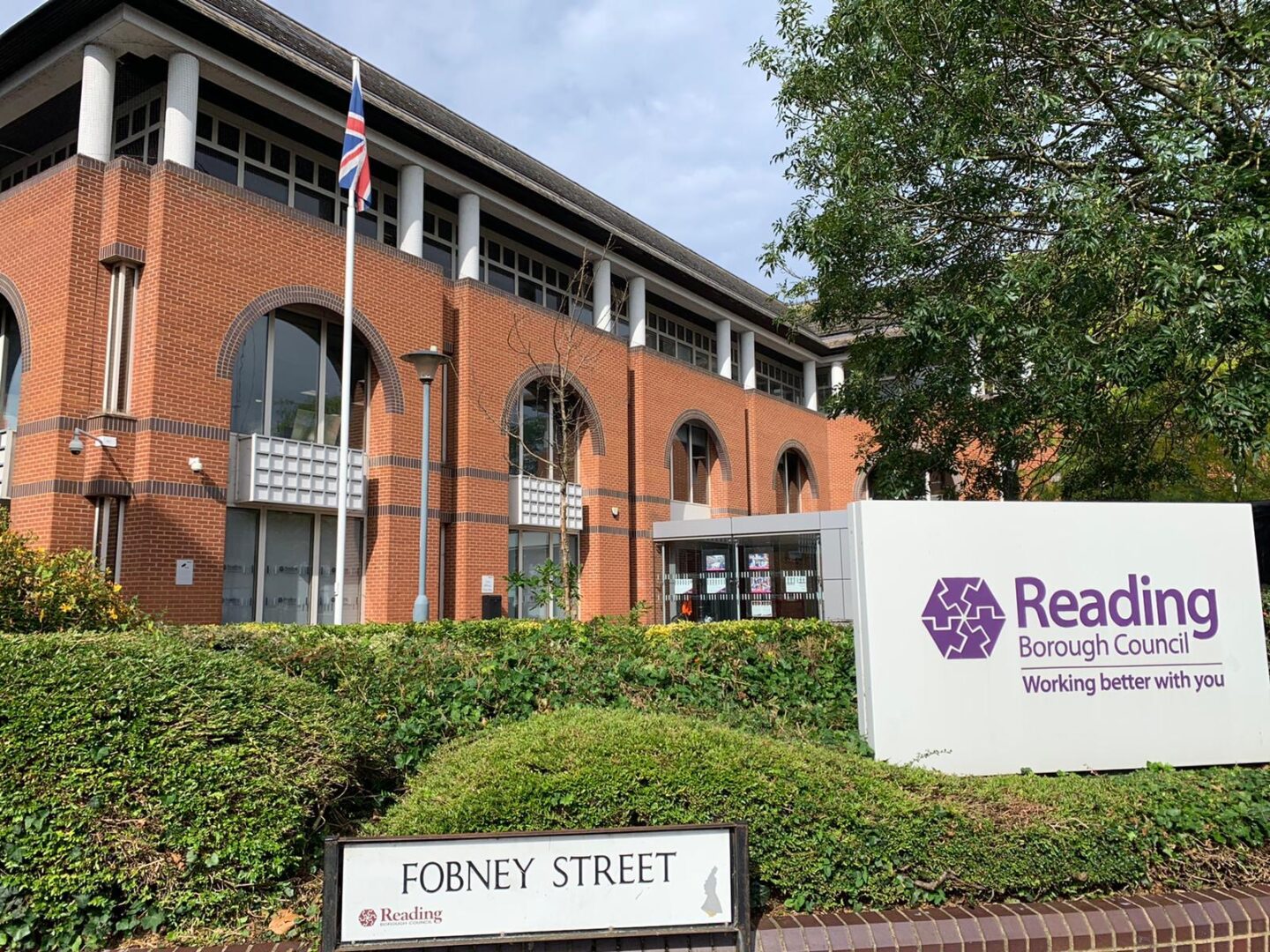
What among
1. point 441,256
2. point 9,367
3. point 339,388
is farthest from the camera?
point 441,256

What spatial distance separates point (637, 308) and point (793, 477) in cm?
1213

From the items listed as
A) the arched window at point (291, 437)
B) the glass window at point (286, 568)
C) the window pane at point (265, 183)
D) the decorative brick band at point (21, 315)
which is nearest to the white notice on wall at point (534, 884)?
the arched window at point (291, 437)

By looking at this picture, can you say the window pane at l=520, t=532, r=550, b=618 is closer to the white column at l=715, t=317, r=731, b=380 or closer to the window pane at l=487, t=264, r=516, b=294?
the window pane at l=487, t=264, r=516, b=294

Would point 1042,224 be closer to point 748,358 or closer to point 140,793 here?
point 140,793

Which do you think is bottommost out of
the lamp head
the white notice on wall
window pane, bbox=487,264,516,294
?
the white notice on wall

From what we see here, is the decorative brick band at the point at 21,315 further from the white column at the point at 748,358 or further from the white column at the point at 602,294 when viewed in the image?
the white column at the point at 748,358

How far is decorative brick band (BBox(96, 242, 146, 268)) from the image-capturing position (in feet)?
44.9

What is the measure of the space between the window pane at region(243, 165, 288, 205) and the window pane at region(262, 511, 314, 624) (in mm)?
5726

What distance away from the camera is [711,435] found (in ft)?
93.8

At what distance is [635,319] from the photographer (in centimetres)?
2512

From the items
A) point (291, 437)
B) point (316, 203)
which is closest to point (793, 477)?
point (316, 203)

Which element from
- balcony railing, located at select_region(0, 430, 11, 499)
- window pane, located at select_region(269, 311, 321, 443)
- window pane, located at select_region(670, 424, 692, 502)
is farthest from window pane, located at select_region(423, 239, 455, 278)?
window pane, located at select_region(670, 424, 692, 502)

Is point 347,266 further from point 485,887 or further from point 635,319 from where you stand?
point 485,887

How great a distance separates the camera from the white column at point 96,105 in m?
13.9
